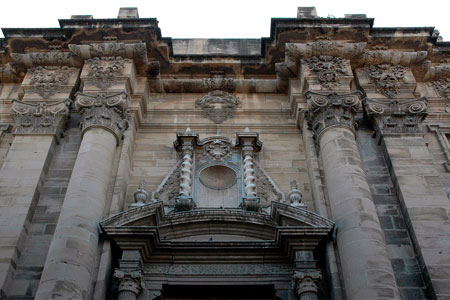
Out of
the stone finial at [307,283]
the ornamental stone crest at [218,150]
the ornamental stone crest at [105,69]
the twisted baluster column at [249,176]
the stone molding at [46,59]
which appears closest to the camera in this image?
the stone finial at [307,283]

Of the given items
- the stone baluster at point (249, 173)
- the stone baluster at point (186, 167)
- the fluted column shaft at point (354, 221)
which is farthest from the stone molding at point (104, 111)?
the fluted column shaft at point (354, 221)

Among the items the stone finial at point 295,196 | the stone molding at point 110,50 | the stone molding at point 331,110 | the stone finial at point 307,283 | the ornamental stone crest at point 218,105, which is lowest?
the stone finial at point 307,283

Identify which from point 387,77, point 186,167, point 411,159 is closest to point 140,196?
point 186,167

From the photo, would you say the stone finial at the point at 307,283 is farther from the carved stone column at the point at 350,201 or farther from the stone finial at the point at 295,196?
the stone finial at the point at 295,196

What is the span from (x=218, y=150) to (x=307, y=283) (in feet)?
14.3

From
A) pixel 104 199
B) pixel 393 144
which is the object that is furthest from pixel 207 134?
pixel 393 144

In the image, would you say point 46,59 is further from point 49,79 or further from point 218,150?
point 218,150

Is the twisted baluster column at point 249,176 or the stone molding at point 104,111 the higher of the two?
the stone molding at point 104,111

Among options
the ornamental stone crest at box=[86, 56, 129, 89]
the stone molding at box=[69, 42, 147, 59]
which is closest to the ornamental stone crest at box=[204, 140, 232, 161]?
the ornamental stone crest at box=[86, 56, 129, 89]

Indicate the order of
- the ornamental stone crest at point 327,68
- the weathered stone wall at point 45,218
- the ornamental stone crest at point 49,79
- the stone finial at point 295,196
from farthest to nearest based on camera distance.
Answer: the ornamental stone crest at point 49,79 → the ornamental stone crest at point 327,68 → the stone finial at point 295,196 → the weathered stone wall at point 45,218

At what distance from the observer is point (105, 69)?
44.3 feet

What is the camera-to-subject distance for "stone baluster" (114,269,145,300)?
9156mm

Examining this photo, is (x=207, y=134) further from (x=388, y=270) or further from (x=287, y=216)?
(x=388, y=270)

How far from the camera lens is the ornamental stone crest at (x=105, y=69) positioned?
13.2 meters
